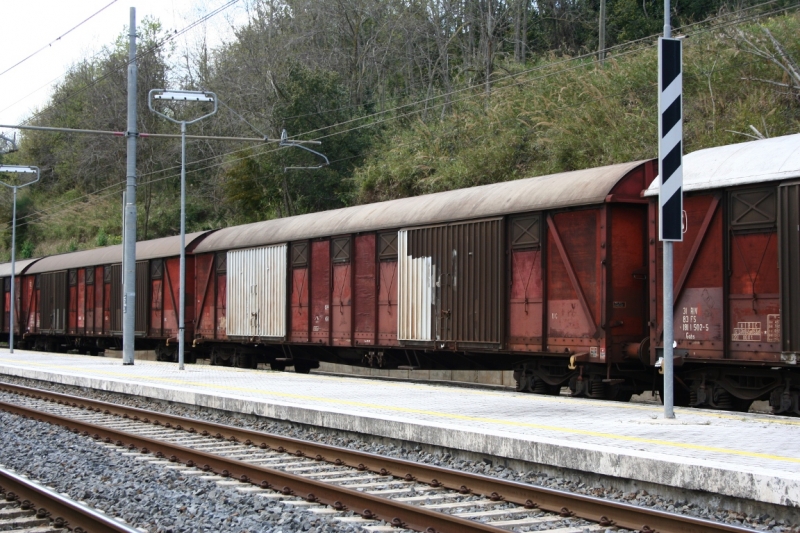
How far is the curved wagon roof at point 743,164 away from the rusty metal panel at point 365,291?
709 centimetres

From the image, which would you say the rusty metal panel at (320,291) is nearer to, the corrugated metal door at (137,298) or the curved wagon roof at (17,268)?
the corrugated metal door at (137,298)

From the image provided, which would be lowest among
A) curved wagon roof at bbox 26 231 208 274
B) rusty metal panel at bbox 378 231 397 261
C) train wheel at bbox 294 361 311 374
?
train wheel at bbox 294 361 311 374

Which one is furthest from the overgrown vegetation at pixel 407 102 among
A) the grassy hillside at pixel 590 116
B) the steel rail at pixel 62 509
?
the steel rail at pixel 62 509

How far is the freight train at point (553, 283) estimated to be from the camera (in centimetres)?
1101

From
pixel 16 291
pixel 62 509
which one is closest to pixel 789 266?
pixel 62 509

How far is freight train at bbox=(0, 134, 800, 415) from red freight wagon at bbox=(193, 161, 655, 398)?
3cm

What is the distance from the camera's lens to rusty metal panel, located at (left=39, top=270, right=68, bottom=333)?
110ft

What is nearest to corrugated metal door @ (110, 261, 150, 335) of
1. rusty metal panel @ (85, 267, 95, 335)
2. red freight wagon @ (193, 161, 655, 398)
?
rusty metal panel @ (85, 267, 95, 335)

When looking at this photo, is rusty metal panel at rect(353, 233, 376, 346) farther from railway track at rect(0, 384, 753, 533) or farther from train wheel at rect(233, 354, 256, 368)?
railway track at rect(0, 384, 753, 533)

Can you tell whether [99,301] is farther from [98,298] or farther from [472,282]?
[472,282]

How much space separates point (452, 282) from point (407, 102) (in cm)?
2655

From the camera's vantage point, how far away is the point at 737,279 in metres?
11.2

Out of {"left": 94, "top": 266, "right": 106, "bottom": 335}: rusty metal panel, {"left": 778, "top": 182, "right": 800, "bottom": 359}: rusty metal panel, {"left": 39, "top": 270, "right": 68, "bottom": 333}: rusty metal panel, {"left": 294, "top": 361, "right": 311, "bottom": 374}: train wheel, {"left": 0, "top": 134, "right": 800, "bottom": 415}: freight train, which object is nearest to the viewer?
{"left": 778, "top": 182, "right": 800, "bottom": 359}: rusty metal panel

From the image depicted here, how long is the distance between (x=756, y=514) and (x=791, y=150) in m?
5.91
